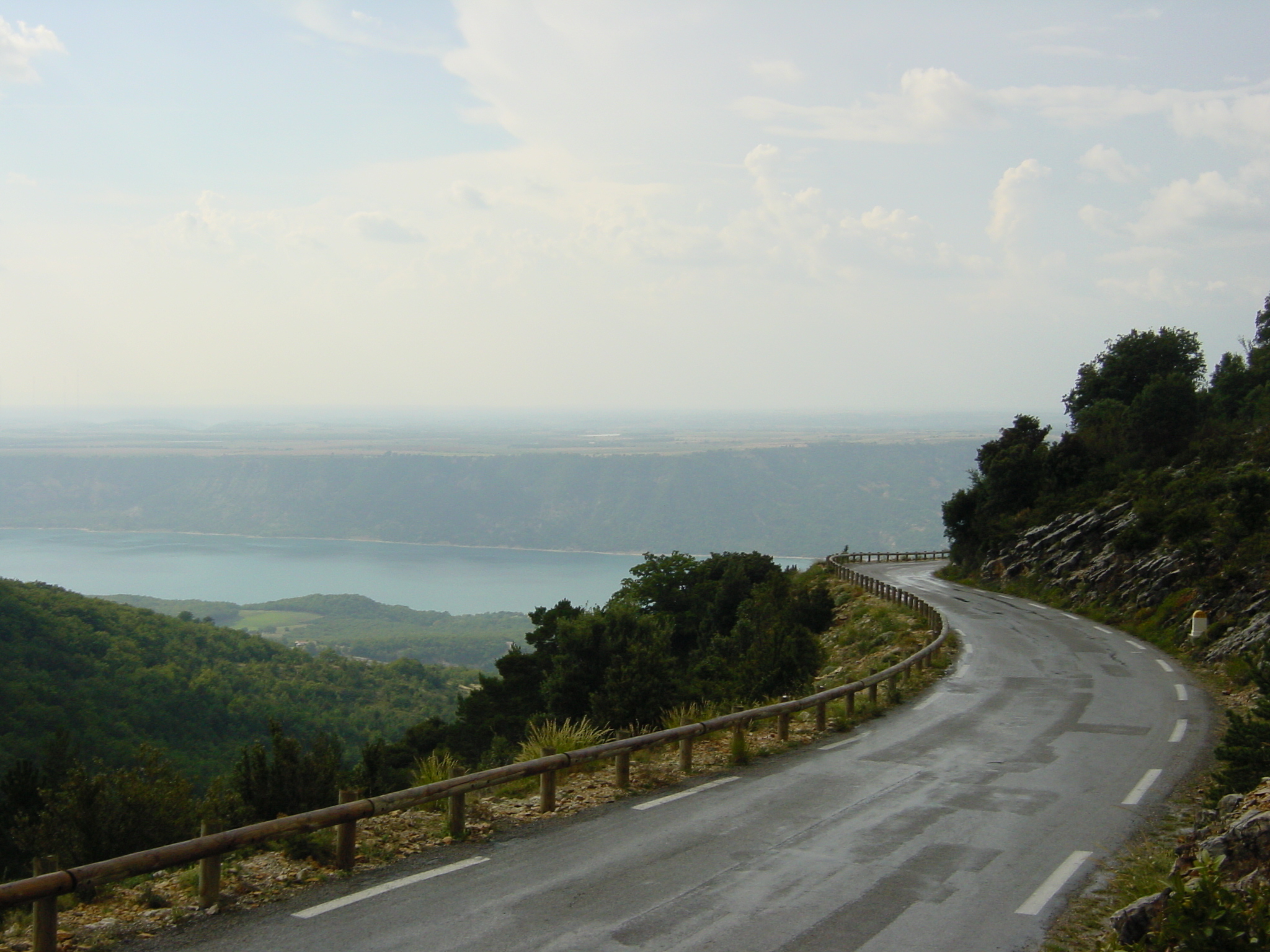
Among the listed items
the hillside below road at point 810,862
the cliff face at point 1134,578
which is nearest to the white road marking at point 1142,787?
the hillside below road at point 810,862

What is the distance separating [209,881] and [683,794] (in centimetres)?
551

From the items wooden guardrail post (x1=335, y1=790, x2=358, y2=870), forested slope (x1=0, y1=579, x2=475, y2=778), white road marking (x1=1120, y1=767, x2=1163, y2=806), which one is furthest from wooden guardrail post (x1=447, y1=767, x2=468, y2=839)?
forested slope (x1=0, y1=579, x2=475, y2=778)

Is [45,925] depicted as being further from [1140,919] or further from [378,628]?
[378,628]

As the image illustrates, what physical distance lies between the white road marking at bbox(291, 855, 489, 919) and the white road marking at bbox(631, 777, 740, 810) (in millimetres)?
2449

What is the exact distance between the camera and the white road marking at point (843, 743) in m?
13.7

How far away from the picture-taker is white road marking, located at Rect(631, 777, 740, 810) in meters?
10.2

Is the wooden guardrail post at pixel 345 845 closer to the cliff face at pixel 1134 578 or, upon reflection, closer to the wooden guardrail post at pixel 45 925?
the wooden guardrail post at pixel 45 925

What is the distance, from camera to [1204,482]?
33812mm

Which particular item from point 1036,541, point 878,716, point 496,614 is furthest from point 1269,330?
point 496,614

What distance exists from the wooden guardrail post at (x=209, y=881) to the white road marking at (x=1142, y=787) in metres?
9.51

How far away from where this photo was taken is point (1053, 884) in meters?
7.75

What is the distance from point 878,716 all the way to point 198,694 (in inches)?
3021

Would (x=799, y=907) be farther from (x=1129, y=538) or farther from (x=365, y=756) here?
(x=1129, y=538)

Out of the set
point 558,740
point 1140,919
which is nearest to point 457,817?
→ point 558,740
